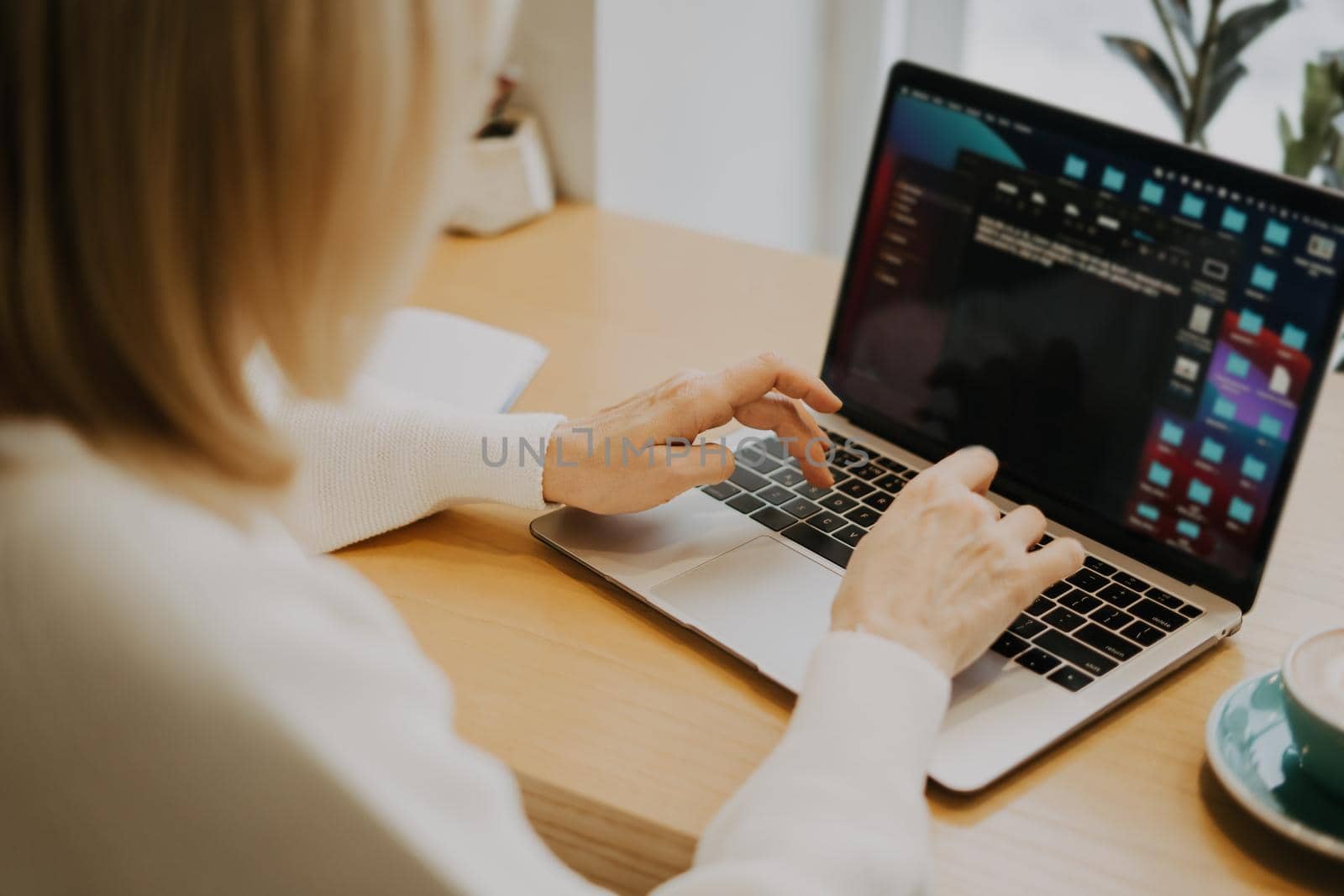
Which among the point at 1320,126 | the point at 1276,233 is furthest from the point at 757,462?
the point at 1320,126

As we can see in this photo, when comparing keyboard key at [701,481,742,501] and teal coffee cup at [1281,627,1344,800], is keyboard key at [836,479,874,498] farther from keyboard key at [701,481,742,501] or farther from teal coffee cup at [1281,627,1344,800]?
teal coffee cup at [1281,627,1344,800]

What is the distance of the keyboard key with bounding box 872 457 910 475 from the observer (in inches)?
35.7

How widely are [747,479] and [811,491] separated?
46mm

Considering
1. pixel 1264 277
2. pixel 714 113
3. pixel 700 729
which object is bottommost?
pixel 700 729

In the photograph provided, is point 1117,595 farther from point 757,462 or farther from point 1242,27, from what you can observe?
point 1242,27

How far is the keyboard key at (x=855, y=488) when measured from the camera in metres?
0.88

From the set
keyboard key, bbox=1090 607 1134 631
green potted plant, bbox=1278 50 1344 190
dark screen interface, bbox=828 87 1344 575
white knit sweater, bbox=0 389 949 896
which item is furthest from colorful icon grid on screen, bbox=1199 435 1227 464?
green potted plant, bbox=1278 50 1344 190

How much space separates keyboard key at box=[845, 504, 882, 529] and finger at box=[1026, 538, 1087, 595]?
0.48 feet

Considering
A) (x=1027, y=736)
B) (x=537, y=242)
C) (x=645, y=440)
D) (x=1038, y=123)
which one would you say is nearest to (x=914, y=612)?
(x=1027, y=736)

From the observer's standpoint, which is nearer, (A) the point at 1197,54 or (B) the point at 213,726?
(B) the point at 213,726

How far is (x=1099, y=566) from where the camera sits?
2.62 feet

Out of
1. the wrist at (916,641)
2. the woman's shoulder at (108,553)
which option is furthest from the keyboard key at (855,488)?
the woman's shoulder at (108,553)

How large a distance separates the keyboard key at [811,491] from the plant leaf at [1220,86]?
44.9 inches

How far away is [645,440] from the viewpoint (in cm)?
85
